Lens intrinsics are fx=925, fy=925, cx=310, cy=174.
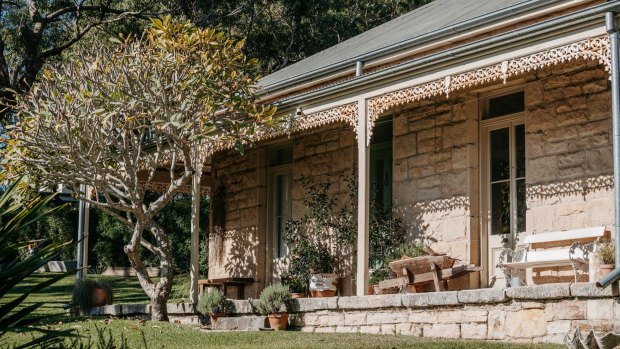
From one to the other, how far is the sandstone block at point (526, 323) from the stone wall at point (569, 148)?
2025 millimetres

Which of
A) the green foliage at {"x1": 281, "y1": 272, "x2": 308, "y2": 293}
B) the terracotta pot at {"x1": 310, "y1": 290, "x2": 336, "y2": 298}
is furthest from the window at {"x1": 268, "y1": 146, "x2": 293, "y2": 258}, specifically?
the terracotta pot at {"x1": 310, "y1": 290, "x2": 336, "y2": 298}

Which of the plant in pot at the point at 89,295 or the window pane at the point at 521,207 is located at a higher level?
the window pane at the point at 521,207

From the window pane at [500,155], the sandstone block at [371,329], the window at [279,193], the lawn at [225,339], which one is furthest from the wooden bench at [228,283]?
the window pane at [500,155]

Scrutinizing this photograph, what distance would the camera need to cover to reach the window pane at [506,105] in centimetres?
1175

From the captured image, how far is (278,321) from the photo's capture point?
38.6 ft

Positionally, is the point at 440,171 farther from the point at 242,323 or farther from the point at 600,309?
the point at 600,309

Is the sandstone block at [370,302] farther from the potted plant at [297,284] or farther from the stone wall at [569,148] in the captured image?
the potted plant at [297,284]

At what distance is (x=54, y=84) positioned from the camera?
511 inches

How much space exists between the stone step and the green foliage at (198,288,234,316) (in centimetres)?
16

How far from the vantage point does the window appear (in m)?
15.6

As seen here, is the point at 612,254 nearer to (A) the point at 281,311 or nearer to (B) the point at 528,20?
(B) the point at 528,20

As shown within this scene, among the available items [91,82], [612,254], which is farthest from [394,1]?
[612,254]

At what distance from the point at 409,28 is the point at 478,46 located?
12.5ft

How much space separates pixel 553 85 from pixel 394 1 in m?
17.2
